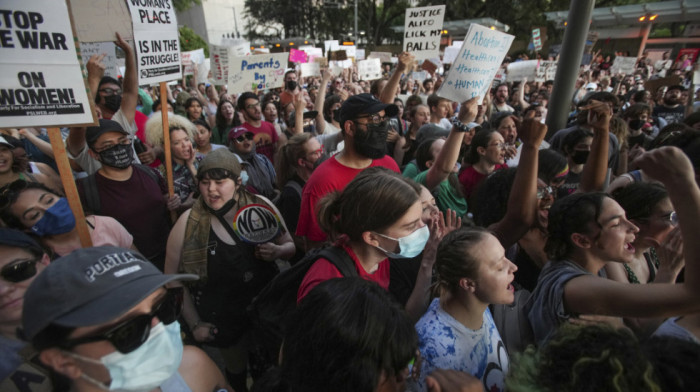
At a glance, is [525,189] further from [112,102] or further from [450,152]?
[112,102]

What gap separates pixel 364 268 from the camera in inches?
79.9

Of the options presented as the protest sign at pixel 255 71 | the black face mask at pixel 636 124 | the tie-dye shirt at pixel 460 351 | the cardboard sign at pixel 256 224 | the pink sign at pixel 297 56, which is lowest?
the tie-dye shirt at pixel 460 351

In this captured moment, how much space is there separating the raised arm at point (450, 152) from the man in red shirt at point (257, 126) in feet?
10.4

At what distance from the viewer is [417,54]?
6.16 metres

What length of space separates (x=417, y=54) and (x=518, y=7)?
3798cm

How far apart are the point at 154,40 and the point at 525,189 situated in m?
3.59

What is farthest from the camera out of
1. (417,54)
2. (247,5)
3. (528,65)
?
(247,5)

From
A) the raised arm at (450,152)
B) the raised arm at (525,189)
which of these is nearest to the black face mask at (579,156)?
the raised arm at (450,152)

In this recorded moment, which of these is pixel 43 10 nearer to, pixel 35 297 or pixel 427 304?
pixel 35 297

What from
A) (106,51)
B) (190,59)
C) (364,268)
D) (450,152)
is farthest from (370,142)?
(190,59)

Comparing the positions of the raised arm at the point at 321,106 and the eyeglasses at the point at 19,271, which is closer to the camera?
the eyeglasses at the point at 19,271

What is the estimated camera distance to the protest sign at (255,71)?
272 inches

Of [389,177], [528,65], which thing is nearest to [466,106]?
[389,177]

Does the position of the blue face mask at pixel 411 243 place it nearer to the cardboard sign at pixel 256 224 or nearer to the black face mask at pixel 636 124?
the cardboard sign at pixel 256 224
